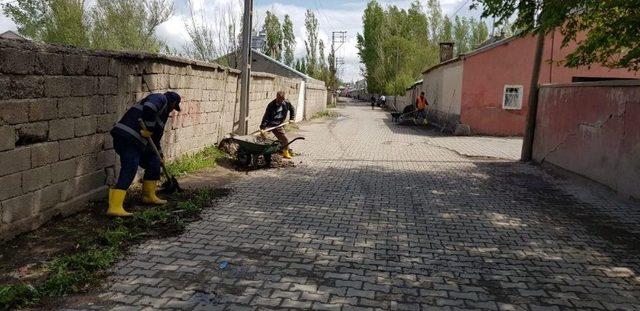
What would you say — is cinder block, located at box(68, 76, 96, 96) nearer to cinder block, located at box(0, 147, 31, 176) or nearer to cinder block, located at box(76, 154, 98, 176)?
cinder block, located at box(76, 154, 98, 176)

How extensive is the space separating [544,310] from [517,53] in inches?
680

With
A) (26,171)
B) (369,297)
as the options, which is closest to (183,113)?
(26,171)

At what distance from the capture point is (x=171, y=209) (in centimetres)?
623

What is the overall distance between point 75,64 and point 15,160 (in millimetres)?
1414

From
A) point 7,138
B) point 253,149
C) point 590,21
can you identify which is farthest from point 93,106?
point 590,21

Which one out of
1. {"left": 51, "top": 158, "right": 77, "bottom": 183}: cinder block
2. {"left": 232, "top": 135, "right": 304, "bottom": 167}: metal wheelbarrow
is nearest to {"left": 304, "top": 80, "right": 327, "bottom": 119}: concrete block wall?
{"left": 232, "top": 135, "right": 304, "bottom": 167}: metal wheelbarrow

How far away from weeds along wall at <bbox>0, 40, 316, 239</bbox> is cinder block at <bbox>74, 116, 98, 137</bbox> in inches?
0.5

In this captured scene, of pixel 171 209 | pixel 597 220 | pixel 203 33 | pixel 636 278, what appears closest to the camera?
pixel 636 278

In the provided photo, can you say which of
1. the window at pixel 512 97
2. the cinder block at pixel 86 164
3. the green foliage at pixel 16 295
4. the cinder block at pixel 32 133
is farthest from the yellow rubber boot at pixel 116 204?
the window at pixel 512 97

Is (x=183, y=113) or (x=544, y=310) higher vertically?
(x=183, y=113)

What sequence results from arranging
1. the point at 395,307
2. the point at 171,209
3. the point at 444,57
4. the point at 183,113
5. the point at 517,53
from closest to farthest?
the point at 395,307 → the point at 171,209 → the point at 183,113 → the point at 517,53 → the point at 444,57

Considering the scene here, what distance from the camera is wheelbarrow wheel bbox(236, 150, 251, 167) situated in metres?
9.98

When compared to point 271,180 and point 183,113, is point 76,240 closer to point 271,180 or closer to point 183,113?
point 271,180

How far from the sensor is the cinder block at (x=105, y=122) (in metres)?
6.31
